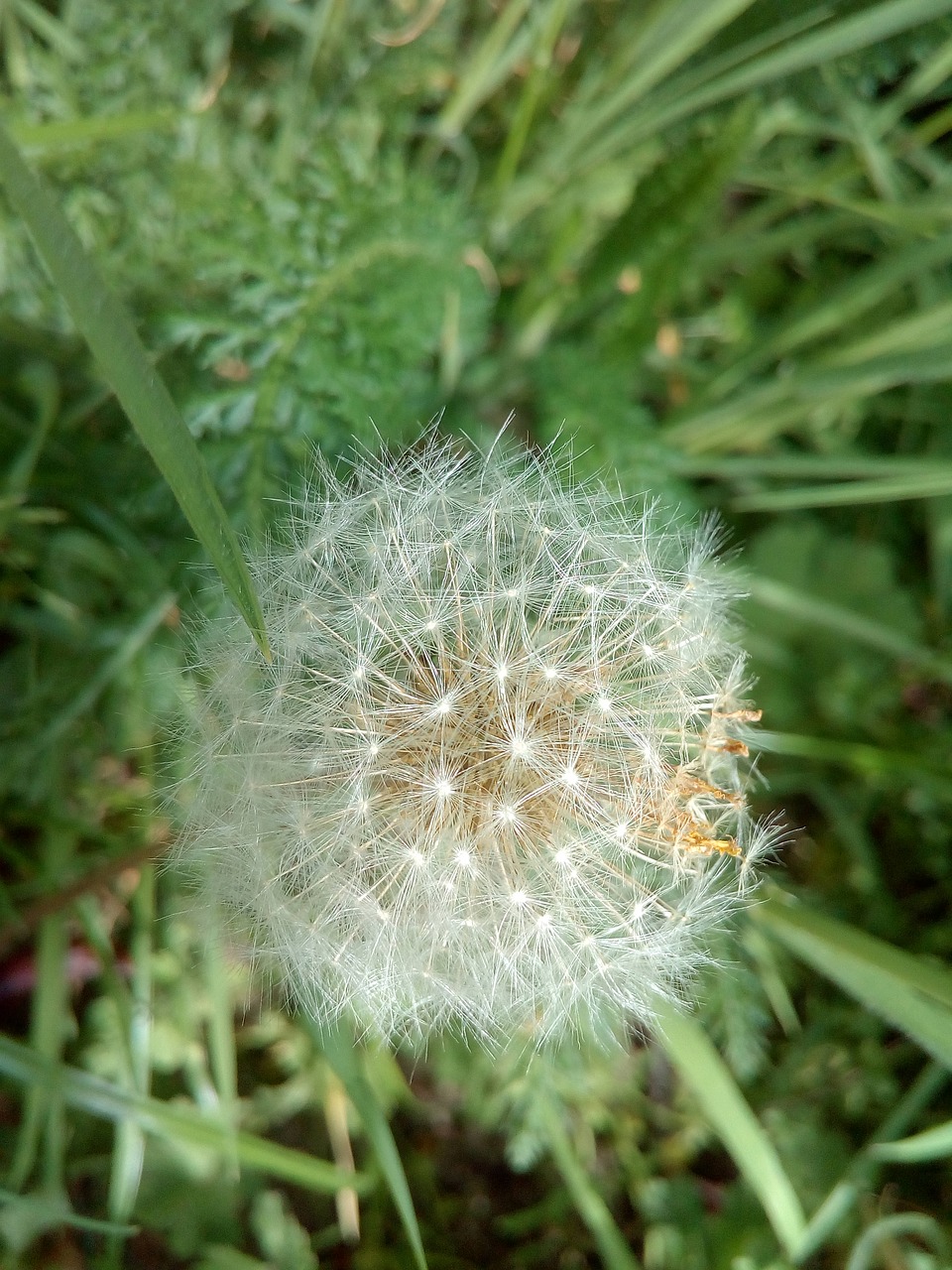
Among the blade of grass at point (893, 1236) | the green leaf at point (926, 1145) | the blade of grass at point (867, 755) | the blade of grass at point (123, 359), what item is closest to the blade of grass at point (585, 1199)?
the blade of grass at point (893, 1236)

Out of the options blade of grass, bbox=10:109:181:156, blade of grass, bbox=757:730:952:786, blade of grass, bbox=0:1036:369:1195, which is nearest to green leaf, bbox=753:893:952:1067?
blade of grass, bbox=757:730:952:786

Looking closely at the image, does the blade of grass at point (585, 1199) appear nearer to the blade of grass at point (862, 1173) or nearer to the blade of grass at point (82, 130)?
the blade of grass at point (862, 1173)

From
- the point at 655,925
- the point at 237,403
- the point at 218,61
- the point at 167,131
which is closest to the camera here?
the point at 655,925

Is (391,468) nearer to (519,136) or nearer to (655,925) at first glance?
(655,925)

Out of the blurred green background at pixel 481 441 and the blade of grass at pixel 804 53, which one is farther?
the blurred green background at pixel 481 441

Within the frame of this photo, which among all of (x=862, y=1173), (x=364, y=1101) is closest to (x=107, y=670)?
(x=364, y=1101)

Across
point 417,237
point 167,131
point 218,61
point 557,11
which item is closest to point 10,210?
point 167,131

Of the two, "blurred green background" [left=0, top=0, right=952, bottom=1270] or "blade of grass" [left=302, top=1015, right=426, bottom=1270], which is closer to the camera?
"blade of grass" [left=302, top=1015, right=426, bottom=1270]

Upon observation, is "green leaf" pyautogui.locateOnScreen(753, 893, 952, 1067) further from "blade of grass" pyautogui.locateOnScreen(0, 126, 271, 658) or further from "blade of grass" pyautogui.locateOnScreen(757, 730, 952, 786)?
"blade of grass" pyautogui.locateOnScreen(0, 126, 271, 658)
